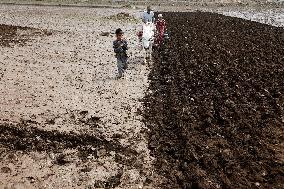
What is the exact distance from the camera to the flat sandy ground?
8.02 m

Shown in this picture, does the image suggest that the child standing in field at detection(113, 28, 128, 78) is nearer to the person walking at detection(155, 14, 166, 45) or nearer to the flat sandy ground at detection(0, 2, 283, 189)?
the flat sandy ground at detection(0, 2, 283, 189)

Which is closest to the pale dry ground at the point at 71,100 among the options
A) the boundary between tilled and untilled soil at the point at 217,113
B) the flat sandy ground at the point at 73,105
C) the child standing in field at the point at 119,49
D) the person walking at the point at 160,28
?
the flat sandy ground at the point at 73,105

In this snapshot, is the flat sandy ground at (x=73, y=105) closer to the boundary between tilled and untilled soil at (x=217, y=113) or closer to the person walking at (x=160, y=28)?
the boundary between tilled and untilled soil at (x=217, y=113)

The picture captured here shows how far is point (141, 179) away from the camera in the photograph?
784cm

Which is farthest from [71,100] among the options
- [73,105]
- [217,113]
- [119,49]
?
[217,113]

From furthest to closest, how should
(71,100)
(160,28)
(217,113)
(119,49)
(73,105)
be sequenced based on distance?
1. (160,28)
2. (119,49)
3. (71,100)
4. (73,105)
5. (217,113)

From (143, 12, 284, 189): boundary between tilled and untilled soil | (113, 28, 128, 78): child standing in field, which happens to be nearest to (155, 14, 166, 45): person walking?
(143, 12, 284, 189): boundary between tilled and untilled soil

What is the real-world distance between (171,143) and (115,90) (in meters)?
4.03

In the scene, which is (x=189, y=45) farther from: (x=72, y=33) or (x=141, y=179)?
(x=141, y=179)

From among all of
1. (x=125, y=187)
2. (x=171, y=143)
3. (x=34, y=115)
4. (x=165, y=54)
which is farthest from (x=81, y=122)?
(x=165, y=54)

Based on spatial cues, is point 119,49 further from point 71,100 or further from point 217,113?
point 217,113

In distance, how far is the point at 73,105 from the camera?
11.4 meters

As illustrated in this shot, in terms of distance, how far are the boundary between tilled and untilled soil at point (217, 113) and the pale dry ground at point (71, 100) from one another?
22.3 inches

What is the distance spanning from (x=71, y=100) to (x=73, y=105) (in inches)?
16.7
